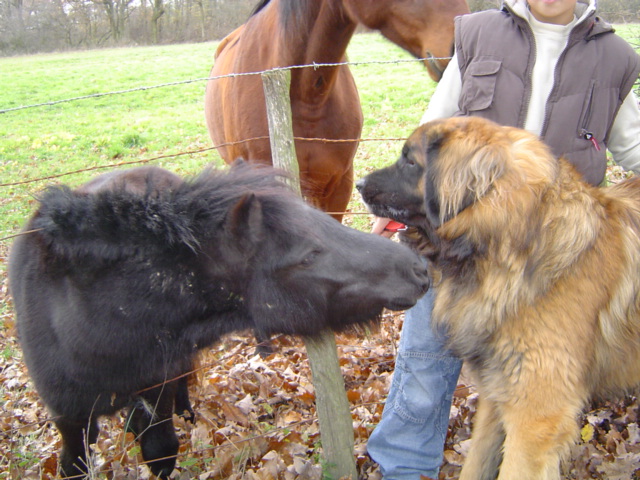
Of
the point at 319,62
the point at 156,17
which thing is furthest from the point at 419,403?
the point at 156,17

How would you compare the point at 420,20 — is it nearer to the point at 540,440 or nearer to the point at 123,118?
the point at 540,440

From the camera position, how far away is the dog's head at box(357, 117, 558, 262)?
8.31 ft

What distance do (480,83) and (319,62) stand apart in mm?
2025

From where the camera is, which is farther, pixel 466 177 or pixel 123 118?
pixel 123 118

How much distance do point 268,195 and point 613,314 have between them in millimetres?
1807

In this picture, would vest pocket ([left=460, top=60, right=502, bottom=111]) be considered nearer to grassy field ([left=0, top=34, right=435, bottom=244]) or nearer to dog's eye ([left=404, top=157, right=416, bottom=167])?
dog's eye ([left=404, top=157, right=416, bottom=167])

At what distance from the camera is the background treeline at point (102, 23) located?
37.4 metres

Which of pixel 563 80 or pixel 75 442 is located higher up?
pixel 563 80

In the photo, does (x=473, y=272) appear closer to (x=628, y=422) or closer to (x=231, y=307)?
(x=231, y=307)

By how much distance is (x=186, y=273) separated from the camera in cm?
249

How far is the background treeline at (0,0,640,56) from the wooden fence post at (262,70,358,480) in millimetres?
36864

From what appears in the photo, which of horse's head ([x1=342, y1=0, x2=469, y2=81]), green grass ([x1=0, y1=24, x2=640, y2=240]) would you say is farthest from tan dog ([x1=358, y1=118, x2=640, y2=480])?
green grass ([x1=0, y1=24, x2=640, y2=240])

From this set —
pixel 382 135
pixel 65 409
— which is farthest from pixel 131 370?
pixel 382 135

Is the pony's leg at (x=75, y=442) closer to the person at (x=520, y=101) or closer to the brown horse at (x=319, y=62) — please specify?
the person at (x=520, y=101)
